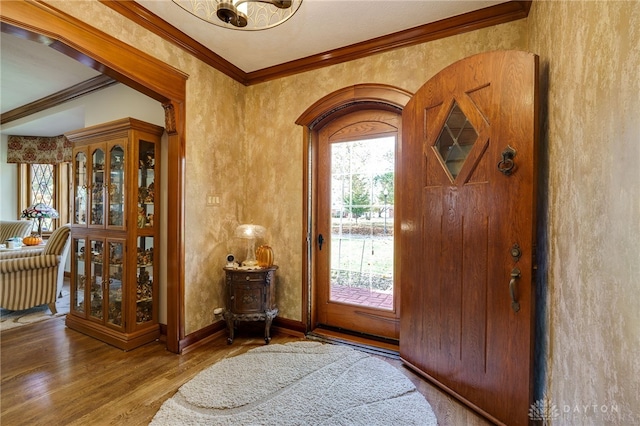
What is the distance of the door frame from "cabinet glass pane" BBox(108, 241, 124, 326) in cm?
183

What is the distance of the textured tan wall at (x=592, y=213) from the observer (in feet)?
2.90

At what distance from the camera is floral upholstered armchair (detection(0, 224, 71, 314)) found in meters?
3.33

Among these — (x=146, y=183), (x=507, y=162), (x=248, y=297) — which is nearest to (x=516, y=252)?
(x=507, y=162)

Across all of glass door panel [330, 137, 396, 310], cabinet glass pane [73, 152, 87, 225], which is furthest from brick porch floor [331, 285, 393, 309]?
cabinet glass pane [73, 152, 87, 225]

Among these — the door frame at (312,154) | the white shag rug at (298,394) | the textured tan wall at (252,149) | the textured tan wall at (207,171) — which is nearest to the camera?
the white shag rug at (298,394)

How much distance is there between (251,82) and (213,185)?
1.34 metres

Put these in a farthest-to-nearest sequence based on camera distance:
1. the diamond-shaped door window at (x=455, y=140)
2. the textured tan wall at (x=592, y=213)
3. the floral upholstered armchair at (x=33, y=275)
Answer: the floral upholstered armchair at (x=33, y=275)
the diamond-shaped door window at (x=455, y=140)
the textured tan wall at (x=592, y=213)

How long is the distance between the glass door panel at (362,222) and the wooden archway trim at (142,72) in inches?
60.1

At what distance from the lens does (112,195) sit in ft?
9.66

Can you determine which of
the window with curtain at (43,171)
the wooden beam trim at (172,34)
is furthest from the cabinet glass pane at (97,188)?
the window with curtain at (43,171)

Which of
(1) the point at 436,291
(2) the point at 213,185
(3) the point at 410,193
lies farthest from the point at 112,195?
(1) the point at 436,291

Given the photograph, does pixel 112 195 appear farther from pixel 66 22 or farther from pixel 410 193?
pixel 410 193

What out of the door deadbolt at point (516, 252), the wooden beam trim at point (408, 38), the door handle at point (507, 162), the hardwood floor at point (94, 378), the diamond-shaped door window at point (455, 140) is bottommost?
the hardwood floor at point (94, 378)

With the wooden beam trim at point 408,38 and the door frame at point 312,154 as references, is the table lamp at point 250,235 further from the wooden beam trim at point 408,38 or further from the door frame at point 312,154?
the wooden beam trim at point 408,38
